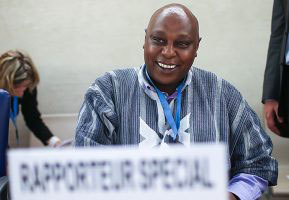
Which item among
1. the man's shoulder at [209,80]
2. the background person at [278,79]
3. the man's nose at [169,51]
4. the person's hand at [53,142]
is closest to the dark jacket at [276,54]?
the background person at [278,79]

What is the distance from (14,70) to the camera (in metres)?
3.02

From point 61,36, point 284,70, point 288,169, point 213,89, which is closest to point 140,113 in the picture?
point 213,89

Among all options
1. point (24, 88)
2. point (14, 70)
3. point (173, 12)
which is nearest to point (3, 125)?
point (173, 12)

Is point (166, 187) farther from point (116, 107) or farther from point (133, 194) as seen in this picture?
point (116, 107)

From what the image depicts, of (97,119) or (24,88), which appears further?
(24,88)

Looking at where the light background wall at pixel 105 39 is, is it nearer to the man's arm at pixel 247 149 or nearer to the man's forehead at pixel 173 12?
the man's arm at pixel 247 149

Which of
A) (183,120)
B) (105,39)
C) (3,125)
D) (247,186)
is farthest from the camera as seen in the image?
(105,39)

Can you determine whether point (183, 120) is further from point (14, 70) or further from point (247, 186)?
point (14, 70)

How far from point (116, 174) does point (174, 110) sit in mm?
820

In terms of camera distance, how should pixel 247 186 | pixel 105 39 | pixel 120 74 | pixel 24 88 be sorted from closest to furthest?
pixel 247 186 → pixel 120 74 → pixel 24 88 → pixel 105 39

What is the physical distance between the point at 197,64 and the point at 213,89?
195 cm

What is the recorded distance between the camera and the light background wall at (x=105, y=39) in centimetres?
327

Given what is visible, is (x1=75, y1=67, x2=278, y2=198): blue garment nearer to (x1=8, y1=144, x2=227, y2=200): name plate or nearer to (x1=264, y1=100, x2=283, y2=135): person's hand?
(x1=8, y1=144, x2=227, y2=200): name plate

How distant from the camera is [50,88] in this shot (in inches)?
140
